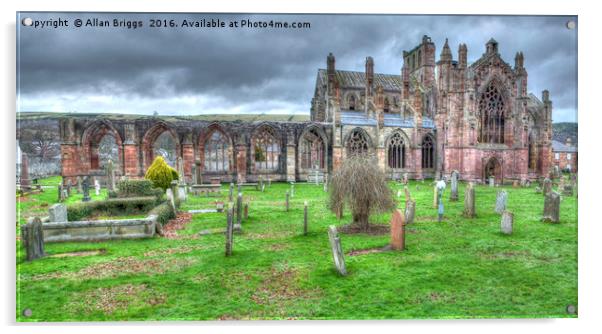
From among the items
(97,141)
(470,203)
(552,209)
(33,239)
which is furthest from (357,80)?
(33,239)

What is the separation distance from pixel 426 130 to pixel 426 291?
2680cm

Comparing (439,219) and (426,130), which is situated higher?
(426,130)

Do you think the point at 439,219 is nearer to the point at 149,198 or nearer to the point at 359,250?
the point at 359,250

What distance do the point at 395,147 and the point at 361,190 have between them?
22.0m

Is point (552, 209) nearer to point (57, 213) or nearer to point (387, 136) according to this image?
point (57, 213)

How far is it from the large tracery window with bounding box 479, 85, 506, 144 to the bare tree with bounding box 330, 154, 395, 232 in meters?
22.6

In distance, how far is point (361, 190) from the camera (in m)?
8.93

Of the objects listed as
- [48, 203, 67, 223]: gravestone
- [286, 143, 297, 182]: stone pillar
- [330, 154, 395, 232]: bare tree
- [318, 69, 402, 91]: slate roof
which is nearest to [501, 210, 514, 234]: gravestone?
Answer: [330, 154, 395, 232]: bare tree

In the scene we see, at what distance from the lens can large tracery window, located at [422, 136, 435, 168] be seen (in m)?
30.2

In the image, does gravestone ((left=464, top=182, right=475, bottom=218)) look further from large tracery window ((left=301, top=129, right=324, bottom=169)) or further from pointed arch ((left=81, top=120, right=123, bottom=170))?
pointed arch ((left=81, top=120, right=123, bottom=170))

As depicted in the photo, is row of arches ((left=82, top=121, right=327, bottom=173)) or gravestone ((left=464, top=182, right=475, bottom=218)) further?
row of arches ((left=82, top=121, right=327, bottom=173))

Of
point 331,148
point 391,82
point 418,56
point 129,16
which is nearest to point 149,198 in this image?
point 129,16

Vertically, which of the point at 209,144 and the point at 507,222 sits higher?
the point at 209,144
